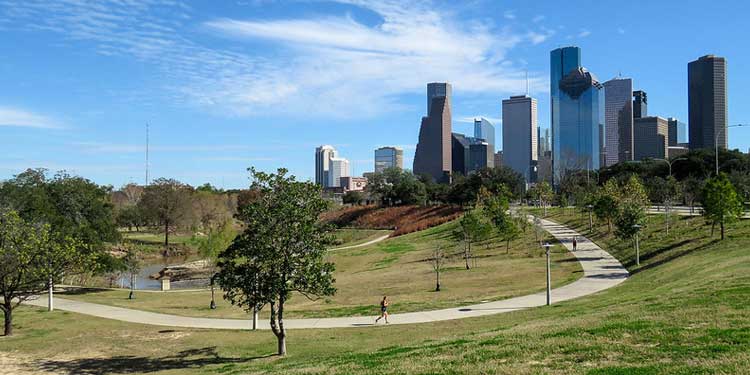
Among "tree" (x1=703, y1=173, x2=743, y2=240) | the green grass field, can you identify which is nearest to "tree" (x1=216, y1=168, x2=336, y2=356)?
the green grass field

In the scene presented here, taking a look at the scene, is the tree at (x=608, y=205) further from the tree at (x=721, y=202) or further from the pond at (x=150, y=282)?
the pond at (x=150, y=282)

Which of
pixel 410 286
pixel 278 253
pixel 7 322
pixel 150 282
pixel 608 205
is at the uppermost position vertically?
pixel 608 205

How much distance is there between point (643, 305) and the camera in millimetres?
18469

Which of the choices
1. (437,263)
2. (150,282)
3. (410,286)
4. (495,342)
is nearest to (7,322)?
(410,286)

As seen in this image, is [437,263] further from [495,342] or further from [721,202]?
[495,342]

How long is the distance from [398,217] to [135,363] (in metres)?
84.9

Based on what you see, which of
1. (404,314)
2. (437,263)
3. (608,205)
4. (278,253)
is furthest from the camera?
(608,205)

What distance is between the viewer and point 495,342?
583 inches

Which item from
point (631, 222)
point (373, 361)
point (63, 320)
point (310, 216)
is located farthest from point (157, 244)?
point (373, 361)

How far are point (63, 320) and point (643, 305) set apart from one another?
27.0 meters

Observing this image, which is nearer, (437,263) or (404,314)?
(404,314)

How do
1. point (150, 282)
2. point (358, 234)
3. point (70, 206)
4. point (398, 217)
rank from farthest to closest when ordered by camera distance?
point (398, 217) < point (358, 234) < point (150, 282) < point (70, 206)

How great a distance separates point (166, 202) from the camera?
327ft

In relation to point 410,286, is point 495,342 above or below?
above
